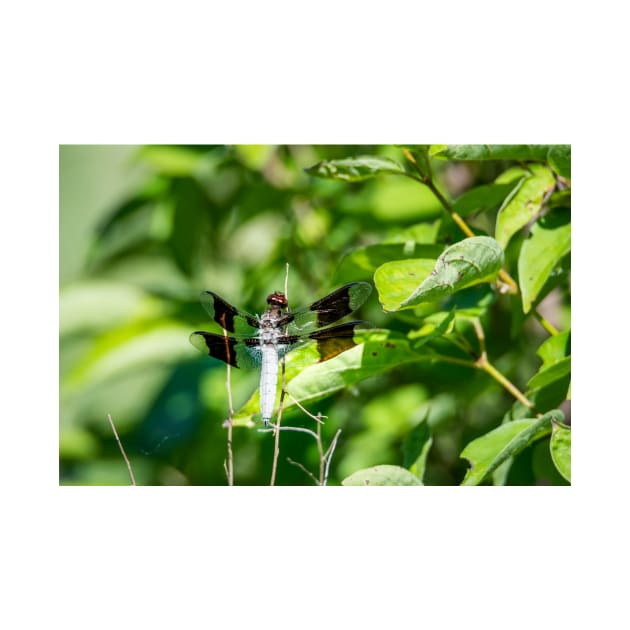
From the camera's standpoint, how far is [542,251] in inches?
39.9

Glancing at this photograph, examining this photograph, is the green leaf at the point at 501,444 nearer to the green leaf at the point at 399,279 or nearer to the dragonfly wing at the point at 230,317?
the green leaf at the point at 399,279

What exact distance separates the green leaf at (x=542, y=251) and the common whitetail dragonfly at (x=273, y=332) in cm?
22

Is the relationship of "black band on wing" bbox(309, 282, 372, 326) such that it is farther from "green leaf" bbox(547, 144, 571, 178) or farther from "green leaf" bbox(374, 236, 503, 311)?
"green leaf" bbox(547, 144, 571, 178)

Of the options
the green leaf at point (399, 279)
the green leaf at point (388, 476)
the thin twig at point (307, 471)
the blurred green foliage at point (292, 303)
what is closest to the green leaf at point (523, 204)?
the blurred green foliage at point (292, 303)

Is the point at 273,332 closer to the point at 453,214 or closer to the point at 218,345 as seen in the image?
the point at 218,345

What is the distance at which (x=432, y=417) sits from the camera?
4.03ft

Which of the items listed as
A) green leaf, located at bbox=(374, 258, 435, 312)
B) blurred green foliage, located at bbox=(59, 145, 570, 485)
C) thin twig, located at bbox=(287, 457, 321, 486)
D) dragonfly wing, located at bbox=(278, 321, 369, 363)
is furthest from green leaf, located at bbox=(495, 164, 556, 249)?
thin twig, located at bbox=(287, 457, 321, 486)

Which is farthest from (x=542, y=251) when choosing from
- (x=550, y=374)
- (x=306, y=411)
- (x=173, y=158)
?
(x=173, y=158)

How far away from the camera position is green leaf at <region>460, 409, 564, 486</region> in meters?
0.88

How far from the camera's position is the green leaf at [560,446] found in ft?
3.00

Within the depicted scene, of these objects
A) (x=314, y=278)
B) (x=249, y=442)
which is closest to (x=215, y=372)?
(x=249, y=442)

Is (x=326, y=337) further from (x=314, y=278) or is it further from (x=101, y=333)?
(x=101, y=333)

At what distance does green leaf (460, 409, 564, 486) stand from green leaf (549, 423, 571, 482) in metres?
0.01

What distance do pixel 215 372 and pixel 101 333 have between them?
31 centimetres
